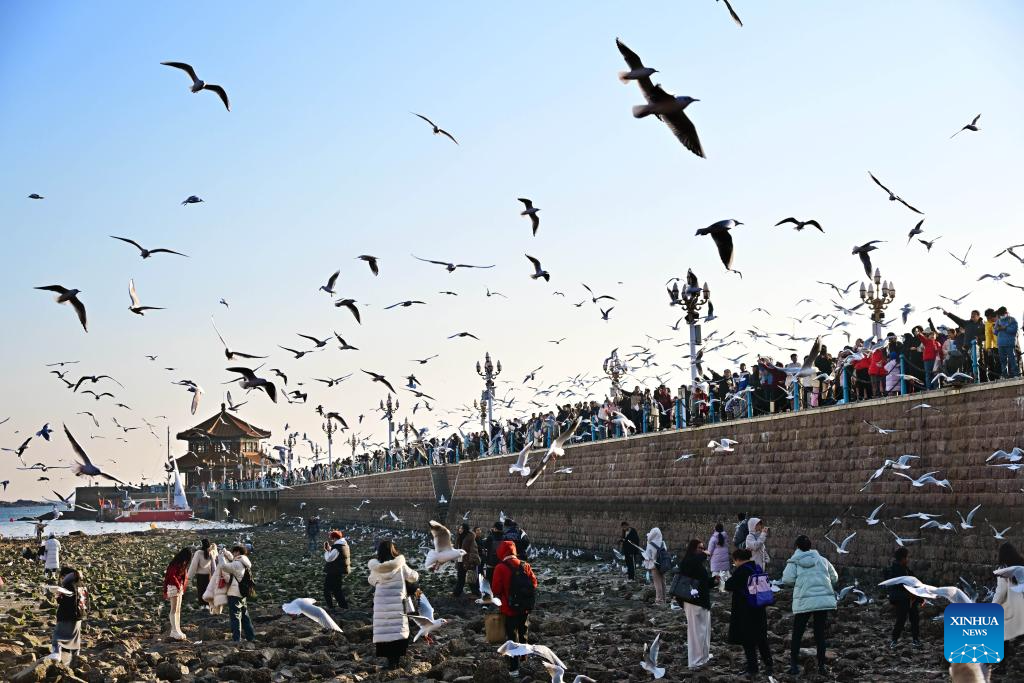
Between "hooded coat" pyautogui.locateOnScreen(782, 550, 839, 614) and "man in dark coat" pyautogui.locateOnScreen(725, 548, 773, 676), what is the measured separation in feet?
1.27

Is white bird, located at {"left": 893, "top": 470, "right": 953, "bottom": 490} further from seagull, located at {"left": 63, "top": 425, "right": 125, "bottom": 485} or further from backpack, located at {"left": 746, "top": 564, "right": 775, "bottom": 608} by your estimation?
seagull, located at {"left": 63, "top": 425, "right": 125, "bottom": 485}

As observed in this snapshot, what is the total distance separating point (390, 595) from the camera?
12375 millimetres

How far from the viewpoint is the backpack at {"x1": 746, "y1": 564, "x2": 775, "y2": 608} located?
470 inches

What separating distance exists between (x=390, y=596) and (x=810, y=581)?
425cm

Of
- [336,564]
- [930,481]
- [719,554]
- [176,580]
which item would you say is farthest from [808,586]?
[336,564]

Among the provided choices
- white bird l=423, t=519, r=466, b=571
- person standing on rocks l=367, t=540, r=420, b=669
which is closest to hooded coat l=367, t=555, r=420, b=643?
person standing on rocks l=367, t=540, r=420, b=669

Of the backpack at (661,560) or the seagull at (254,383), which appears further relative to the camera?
the backpack at (661,560)

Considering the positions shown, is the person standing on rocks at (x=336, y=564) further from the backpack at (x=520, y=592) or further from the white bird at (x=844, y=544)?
the white bird at (x=844, y=544)

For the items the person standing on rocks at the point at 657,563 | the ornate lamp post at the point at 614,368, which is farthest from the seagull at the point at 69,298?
the ornate lamp post at the point at 614,368

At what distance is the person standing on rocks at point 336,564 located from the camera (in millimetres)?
19000

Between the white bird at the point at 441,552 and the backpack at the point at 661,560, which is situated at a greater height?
the white bird at the point at 441,552

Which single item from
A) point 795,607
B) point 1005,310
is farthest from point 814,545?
point 795,607

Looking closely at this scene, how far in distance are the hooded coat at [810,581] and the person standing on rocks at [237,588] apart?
7125mm

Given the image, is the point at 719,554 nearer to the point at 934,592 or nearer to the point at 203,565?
the point at 203,565
